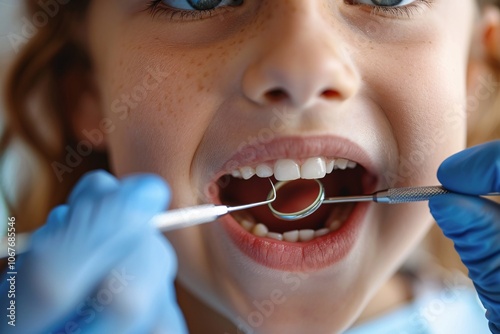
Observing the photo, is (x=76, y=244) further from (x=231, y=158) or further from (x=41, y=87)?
(x=41, y=87)

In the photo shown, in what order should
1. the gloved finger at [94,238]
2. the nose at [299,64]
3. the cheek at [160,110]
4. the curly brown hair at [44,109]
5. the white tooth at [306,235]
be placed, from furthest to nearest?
the curly brown hair at [44,109], the white tooth at [306,235], the cheek at [160,110], the nose at [299,64], the gloved finger at [94,238]

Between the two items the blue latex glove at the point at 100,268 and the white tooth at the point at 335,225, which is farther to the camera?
the white tooth at the point at 335,225

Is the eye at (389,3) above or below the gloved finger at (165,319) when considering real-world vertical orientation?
above

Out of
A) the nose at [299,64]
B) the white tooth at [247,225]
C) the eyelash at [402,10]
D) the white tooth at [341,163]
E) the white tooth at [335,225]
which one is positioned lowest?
the white tooth at [335,225]

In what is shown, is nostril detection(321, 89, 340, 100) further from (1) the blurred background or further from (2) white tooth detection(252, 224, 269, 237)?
(1) the blurred background

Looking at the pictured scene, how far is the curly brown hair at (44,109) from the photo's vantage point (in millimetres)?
1243

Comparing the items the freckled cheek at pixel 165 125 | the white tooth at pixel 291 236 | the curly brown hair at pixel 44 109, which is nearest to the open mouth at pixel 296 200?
the white tooth at pixel 291 236

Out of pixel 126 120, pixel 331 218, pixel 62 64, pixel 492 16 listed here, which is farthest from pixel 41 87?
pixel 492 16

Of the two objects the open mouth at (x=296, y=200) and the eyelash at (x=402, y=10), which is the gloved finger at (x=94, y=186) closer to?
the open mouth at (x=296, y=200)

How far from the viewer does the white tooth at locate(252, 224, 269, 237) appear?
1041 millimetres

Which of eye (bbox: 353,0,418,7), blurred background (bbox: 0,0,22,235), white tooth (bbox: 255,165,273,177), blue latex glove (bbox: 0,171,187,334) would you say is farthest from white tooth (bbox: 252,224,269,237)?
blurred background (bbox: 0,0,22,235)

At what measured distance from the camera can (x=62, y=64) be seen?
1.28 m

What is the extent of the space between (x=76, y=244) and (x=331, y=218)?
52cm

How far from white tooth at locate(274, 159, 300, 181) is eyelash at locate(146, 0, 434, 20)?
287 mm
